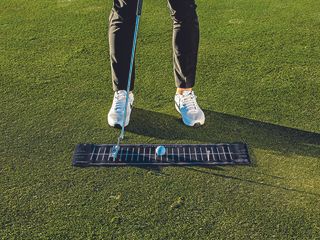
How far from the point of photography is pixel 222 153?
261 centimetres

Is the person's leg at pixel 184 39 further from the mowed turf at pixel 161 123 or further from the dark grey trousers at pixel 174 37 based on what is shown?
the mowed turf at pixel 161 123

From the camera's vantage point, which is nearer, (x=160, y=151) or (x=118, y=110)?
Result: (x=160, y=151)

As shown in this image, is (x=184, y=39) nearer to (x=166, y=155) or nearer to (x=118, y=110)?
(x=118, y=110)

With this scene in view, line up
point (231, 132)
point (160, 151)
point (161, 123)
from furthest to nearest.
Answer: point (161, 123)
point (231, 132)
point (160, 151)

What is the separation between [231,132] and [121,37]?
757mm

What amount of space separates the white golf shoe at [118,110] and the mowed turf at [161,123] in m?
0.08

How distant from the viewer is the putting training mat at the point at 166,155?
8.38ft

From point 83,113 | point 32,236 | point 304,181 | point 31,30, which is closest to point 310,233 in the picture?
point 304,181

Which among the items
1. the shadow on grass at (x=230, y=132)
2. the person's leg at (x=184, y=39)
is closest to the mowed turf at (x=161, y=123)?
the shadow on grass at (x=230, y=132)

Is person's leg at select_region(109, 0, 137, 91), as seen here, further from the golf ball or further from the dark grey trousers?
the golf ball

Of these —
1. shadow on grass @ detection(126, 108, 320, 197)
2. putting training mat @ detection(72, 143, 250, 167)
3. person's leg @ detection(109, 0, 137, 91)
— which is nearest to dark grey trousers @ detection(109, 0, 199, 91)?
person's leg @ detection(109, 0, 137, 91)

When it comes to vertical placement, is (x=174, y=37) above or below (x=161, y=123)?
above

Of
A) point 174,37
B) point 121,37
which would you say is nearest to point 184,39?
point 174,37

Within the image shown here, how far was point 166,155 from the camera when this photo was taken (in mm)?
2613
